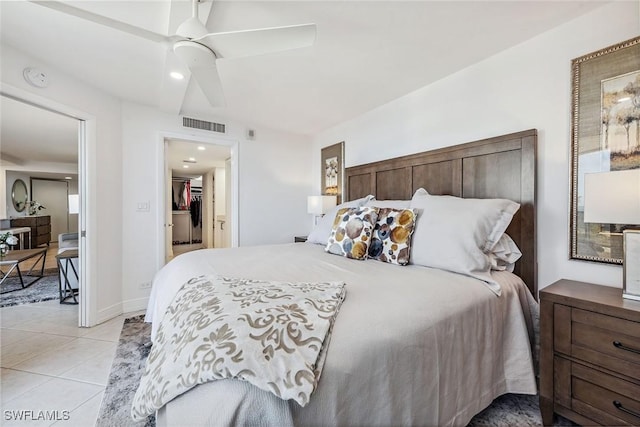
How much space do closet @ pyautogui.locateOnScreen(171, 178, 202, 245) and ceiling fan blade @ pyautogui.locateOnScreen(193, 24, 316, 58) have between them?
28.3ft

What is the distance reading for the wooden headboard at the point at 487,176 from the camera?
1903 millimetres

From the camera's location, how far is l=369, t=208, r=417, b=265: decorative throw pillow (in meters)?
1.88

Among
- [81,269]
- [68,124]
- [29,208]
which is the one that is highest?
[68,124]

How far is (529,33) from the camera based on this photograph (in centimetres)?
189

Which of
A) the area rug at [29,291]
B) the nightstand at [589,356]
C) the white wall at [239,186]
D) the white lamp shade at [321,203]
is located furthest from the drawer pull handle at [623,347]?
the area rug at [29,291]

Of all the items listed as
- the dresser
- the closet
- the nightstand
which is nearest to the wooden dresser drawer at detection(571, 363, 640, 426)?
the nightstand

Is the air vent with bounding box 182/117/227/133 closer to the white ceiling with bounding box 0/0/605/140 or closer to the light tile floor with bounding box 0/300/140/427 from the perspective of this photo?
the white ceiling with bounding box 0/0/605/140

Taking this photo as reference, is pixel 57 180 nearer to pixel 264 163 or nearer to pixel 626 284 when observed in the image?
pixel 264 163

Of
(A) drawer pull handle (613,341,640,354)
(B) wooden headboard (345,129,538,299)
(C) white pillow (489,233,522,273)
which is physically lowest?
(A) drawer pull handle (613,341,640,354)

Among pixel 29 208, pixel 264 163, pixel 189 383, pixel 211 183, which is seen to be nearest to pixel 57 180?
pixel 29 208

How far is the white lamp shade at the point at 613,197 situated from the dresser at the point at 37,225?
33.9ft

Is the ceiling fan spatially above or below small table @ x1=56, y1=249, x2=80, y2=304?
above

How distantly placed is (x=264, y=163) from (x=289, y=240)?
1.27 metres

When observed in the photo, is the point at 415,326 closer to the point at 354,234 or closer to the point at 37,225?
the point at 354,234
